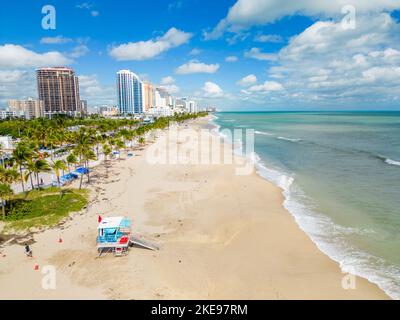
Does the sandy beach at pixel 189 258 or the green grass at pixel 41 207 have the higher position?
the green grass at pixel 41 207

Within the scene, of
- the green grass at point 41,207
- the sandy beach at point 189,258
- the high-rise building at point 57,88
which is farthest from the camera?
the high-rise building at point 57,88

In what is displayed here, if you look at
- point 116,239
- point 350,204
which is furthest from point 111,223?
point 350,204

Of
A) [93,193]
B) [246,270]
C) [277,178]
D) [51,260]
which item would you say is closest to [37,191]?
[93,193]

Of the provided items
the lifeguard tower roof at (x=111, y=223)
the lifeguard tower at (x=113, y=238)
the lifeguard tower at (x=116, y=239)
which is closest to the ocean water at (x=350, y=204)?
the lifeguard tower at (x=116, y=239)

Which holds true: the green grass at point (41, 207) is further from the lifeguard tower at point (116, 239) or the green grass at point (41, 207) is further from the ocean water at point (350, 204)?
the ocean water at point (350, 204)

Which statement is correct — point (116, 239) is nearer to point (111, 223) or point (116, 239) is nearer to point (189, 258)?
point (111, 223)
